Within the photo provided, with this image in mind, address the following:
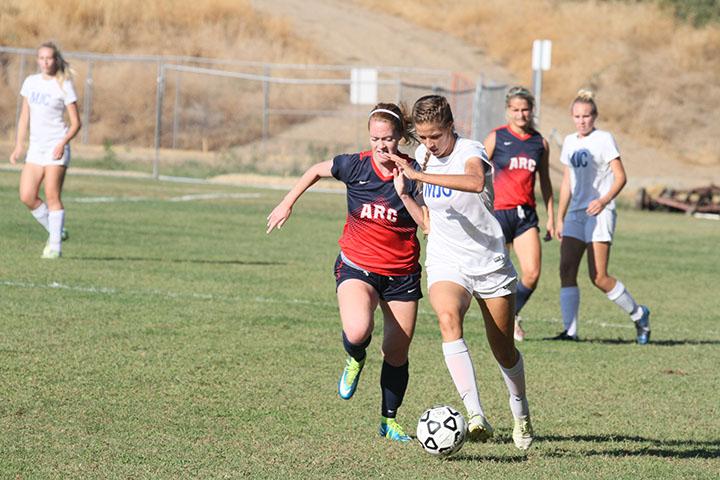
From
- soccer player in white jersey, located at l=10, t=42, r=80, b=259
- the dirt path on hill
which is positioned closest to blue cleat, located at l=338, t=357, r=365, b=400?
soccer player in white jersey, located at l=10, t=42, r=80, b=259

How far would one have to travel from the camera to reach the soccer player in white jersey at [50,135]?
14072 mm

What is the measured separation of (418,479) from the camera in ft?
20.4

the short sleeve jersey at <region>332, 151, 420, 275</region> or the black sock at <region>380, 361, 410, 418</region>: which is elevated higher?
the short sleeve jersey at <region>332, 151, 420, 275</region>

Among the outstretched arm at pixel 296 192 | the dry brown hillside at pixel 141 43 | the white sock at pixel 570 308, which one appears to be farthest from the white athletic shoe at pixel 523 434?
the dry brown hillside at pixel 141 43

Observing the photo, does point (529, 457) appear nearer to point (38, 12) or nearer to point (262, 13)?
point (38, 12)

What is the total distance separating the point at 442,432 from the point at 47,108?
928 centimetres

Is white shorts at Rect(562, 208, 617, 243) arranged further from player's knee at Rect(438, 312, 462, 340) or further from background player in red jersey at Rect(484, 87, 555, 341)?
player's knee at Rect(438, 312, 462, 340)

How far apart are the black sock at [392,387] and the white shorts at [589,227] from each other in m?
4.30

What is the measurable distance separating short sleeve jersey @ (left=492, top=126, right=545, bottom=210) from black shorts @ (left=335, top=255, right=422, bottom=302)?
3.59m

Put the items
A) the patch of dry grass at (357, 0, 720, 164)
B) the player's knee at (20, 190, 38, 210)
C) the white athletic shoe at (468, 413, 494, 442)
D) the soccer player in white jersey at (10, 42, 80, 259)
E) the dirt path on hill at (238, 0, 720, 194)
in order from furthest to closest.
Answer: the patch of dry grass at (357, 0, 720, 164) → the dirt path on hill at (238, 0, 720, 194) → the player's knee at (20, 190, 38, 210) → the soccer player in white jersey at (10, 42, 80, 259) → the white athletic shoe at (468, 413, 494, 442)

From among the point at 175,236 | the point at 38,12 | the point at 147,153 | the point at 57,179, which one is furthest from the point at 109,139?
the point at 57,179

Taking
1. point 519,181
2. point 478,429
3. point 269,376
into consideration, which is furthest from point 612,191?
point 478,429

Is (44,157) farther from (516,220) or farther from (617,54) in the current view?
(617,54)

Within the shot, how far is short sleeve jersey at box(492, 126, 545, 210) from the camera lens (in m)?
10.7
